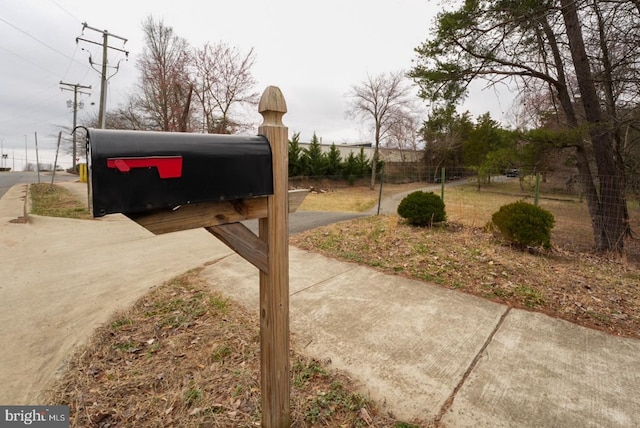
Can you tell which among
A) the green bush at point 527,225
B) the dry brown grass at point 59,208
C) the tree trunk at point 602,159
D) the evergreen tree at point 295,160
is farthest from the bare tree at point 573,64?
the evergreen tree at point 295,160

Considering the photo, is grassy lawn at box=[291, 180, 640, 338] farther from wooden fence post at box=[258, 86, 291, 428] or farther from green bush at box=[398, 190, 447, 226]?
wooden fence post at box=[258, 86, 291, 428]

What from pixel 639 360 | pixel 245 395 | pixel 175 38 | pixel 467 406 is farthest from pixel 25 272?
pixel 175 38

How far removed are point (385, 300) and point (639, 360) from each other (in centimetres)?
189

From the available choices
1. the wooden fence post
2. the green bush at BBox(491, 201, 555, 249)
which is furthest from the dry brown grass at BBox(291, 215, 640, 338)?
the wooden fence post

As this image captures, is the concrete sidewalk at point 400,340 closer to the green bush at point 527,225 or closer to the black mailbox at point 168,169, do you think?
the black mailbox at point 168,169

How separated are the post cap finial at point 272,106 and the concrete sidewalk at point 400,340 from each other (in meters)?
1.68

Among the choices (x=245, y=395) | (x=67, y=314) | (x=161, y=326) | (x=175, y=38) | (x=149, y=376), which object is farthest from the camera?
(x=175, y=38)

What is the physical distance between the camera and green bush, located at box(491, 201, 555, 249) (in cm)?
481

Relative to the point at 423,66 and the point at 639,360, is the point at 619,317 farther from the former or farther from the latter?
the point at 423,66

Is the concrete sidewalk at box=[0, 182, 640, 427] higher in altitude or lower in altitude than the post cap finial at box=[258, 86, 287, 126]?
lower

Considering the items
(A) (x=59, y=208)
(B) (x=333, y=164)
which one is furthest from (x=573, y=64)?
(B) (x=333, y=164)

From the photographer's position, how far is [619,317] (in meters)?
2.81

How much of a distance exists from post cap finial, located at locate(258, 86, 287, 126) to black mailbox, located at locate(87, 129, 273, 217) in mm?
136

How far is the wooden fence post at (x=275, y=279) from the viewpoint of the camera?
136 cm
